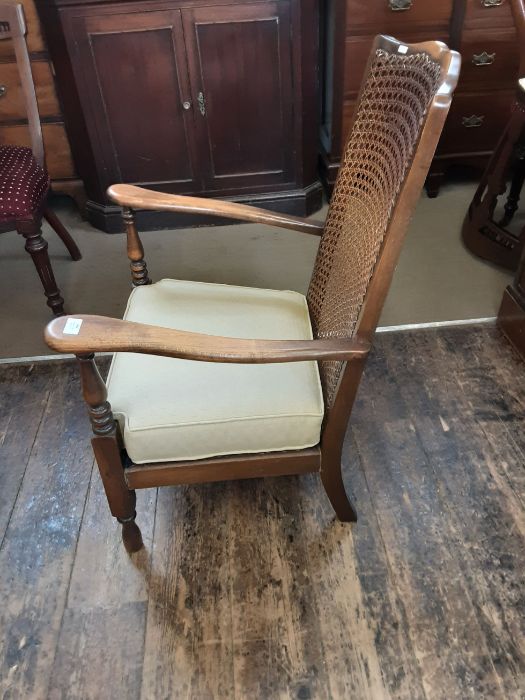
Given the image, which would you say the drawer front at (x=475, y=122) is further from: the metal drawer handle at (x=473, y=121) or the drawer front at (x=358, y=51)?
the drawer front at (x=358, y=51)

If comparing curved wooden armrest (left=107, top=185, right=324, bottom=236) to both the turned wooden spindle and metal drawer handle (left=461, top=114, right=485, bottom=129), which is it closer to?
the turned wooden spindle

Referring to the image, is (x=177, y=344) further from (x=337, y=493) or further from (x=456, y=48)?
(x=456, y=48)

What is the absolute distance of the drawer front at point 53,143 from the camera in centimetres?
239

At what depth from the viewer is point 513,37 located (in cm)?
229

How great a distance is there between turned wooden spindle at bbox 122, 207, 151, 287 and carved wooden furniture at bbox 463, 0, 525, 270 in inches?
51.6

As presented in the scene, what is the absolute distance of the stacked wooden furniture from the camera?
2.20 meters

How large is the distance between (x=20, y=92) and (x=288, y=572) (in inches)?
82.0

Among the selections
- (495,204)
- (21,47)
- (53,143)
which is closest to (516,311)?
(495,204)

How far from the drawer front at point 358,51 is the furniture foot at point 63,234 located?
1273 millimetres

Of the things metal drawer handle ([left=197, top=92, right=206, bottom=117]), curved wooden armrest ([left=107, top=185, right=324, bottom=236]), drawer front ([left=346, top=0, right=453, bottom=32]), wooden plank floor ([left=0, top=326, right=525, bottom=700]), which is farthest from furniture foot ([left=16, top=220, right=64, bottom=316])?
drawer front ([left=346, top=0, right=453, bottom=32])

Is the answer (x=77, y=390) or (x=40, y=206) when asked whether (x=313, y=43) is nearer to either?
(x=40, y=206)

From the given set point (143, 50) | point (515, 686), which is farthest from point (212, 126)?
point (515, 686)

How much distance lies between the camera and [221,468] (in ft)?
3.87

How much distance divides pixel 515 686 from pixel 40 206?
1.83 metres
